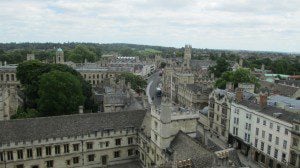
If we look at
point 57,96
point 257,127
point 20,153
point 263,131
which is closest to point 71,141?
point 20,153

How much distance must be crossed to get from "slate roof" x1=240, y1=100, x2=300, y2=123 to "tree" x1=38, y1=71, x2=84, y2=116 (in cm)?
3224

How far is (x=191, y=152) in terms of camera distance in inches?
1267

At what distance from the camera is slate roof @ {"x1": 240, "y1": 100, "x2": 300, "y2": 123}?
144 ft

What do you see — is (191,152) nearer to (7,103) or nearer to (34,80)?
(7,103)

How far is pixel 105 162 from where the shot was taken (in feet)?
148

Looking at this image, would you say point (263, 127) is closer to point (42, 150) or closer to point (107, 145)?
point (107, 145)

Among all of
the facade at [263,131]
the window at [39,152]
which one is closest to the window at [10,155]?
the window at [39,152]

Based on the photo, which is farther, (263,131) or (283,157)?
(263,131)

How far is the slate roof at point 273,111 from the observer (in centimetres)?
4400

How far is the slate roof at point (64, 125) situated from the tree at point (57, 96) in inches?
448

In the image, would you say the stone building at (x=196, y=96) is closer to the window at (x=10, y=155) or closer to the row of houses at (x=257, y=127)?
the row of houses at (x=257, y=127)

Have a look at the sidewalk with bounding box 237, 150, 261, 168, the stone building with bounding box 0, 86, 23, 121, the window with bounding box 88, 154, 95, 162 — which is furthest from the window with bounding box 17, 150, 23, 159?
the sidewalk with bounding box 237, 150, 261, 168

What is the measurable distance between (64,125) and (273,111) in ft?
109

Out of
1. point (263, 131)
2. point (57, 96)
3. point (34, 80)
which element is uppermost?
point (34, 80)
